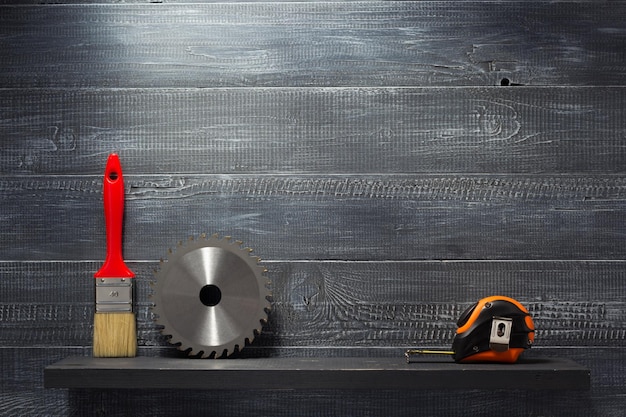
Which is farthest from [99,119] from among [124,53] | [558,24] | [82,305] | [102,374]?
[558,24]

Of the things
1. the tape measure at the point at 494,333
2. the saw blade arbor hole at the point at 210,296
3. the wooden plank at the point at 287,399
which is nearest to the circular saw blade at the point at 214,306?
the saw blade arbor hole at the point at 210,296

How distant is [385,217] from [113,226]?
1.81 ft

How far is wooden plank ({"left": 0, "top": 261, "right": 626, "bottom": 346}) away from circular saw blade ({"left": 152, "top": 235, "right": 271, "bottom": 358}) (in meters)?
0.10

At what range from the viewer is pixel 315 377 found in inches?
61.7

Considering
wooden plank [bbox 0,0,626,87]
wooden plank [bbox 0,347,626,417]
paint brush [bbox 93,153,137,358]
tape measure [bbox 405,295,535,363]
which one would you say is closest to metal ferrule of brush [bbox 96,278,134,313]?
paint brush [bbox 93,153,137,358]

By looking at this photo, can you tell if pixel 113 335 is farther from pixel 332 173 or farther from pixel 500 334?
pixel 500 334

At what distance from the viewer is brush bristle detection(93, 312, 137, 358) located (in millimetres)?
1694

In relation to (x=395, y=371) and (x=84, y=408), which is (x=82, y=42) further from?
(x=395, y=371)

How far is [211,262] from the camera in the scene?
1661mm

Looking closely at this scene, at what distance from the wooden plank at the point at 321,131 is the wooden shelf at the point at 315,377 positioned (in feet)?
1.37

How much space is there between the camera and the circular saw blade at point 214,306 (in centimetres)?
166

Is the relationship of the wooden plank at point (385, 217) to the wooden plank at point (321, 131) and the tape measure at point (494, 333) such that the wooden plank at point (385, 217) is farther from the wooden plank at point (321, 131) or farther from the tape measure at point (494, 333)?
the tape measure at point (494, 333)

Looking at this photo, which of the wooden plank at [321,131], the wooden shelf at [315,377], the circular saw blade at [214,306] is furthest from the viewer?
the wooden plank at [321,131]

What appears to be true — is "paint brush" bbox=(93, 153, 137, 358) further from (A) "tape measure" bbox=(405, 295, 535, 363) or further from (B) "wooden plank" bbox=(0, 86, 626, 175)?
(A) "tape measure" bbox=(405, 295, 535, 363)
